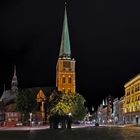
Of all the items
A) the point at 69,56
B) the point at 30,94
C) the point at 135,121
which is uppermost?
the point at 69,56

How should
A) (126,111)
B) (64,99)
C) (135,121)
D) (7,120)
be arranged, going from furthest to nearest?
(7,120)
(126,111)
(135,121)
(64,99)

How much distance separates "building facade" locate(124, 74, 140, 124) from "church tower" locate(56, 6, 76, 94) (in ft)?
130

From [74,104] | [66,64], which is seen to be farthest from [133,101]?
[66,64]

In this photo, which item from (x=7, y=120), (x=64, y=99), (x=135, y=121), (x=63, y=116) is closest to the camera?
(x=63, y=116)

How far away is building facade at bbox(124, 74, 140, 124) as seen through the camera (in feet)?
442

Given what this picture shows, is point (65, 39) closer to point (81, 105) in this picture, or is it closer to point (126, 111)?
point (126, 111)

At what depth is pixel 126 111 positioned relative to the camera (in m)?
156

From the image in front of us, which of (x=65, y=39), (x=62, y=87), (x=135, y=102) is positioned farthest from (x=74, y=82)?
(x=135, y=102)

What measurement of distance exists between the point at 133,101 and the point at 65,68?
57.2 metres

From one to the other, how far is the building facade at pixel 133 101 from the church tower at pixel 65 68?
130ft

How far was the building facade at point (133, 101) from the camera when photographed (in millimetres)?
134688

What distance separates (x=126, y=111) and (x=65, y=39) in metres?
54.9

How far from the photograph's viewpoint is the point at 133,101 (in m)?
143

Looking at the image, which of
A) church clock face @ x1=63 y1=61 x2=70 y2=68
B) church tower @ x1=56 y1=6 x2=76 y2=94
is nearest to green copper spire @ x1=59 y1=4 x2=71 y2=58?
church tower @ x1=56 y1=6 x2=76 y2=94
